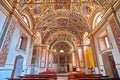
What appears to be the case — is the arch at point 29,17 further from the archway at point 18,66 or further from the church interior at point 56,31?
the archway at point 18,66

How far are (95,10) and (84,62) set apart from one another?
28.9 ft

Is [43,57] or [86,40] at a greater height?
[86,40]

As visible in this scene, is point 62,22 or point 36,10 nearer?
point 36,10

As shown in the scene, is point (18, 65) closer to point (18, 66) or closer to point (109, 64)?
point (18, 66)

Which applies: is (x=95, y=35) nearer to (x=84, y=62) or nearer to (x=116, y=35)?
(x=116, y=35)

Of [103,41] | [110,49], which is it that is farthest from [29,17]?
[110,49]

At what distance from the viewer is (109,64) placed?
29.9ft

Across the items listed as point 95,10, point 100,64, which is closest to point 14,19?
point 95,10

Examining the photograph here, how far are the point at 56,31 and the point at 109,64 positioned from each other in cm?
1166

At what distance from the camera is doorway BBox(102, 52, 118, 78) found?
865 cm

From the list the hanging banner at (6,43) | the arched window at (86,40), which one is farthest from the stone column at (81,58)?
the hanging banner at (6,43)

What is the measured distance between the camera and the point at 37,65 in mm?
15195

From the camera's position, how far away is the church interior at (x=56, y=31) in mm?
6300

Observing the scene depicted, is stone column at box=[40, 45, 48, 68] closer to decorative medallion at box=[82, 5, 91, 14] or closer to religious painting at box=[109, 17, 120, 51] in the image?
decorative medallion at box=[82, 5, 91, 14]
